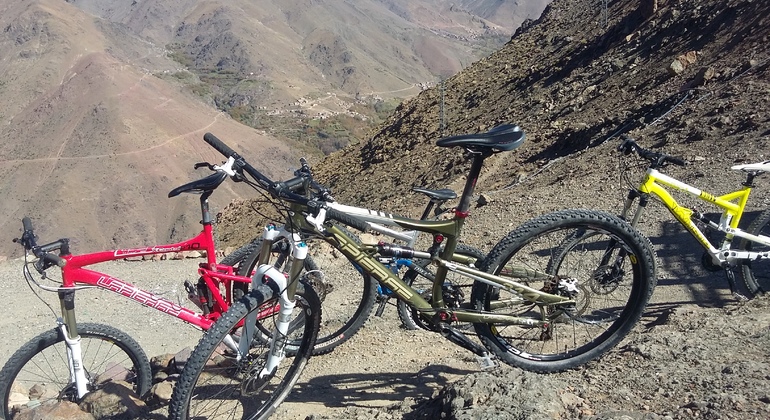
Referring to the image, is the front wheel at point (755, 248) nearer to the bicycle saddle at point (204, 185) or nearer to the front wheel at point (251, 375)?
the front wheel at point (251, 375)

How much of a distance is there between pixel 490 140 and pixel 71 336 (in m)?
3.13

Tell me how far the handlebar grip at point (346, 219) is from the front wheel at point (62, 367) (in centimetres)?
218

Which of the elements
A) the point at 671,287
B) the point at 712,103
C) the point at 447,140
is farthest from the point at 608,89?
the point at 447,140

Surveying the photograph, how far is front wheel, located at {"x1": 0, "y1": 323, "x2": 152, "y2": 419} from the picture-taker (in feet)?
13.6

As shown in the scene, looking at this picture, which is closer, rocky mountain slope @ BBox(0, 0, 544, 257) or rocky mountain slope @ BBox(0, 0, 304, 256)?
rocky mountain slope @ BBox(0, 0, 304, 256)

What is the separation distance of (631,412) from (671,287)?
3.40 metres

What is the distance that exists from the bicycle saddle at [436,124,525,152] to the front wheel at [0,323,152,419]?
2.84 m

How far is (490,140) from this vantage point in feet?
11.1

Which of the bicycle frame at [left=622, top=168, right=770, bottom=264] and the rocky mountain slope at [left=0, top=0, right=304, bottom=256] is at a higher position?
the rocky mountain slope at [left=0, top=0, right=304, bottom=256]

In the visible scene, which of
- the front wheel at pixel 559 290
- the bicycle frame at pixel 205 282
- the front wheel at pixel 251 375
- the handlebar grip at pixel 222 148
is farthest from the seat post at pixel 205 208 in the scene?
the front wheel at pixel 559 290

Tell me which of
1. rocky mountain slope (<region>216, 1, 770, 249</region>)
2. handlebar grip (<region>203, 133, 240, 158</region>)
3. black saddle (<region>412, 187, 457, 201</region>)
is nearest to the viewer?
handlebar grip (<region>203, 133, 240, 158</region>)

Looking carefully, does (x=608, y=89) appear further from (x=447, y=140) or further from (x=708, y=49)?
(x=447, y=140)

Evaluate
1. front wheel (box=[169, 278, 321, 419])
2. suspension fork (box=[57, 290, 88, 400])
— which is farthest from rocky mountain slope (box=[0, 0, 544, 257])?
front wheel (box=[169, 278, 321, 419])

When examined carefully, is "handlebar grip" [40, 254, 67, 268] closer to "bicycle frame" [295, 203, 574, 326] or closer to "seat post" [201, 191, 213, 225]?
"seat post" [201, 191, 213, 225]
